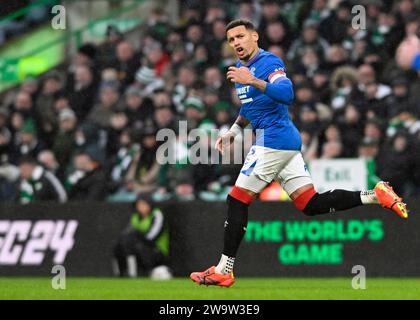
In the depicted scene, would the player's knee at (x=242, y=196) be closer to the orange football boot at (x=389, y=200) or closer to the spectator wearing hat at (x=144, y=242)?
the orange football boot at (x=389, y=200)

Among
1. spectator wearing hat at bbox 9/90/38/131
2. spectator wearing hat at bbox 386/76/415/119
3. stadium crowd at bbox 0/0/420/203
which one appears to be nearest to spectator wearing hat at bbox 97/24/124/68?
stadium crowd at bbox 0/0/420/203

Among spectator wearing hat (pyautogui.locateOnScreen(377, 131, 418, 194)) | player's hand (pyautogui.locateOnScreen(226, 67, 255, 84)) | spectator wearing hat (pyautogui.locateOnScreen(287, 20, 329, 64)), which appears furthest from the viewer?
spectator wearing hat (pyautogui.locateOnScreen(287, 20, 329, 64))

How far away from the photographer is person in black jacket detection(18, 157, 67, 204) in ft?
55.1

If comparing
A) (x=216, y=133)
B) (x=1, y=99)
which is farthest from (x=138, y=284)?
(x=1, y=99)

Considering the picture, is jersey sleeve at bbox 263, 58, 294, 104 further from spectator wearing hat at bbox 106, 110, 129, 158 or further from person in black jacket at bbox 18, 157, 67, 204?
spectator wearing hat at bbox 106, 110, 129, 158

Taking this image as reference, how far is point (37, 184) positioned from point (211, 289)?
5.66 metres

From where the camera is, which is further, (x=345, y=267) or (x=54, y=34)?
(x=54, y=34)

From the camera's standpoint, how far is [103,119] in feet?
59.7

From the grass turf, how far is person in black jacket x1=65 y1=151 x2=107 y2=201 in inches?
88.9

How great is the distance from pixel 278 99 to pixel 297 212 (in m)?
5.37

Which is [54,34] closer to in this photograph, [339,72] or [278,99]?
[339,72]

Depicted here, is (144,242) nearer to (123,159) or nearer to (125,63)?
(123,159)

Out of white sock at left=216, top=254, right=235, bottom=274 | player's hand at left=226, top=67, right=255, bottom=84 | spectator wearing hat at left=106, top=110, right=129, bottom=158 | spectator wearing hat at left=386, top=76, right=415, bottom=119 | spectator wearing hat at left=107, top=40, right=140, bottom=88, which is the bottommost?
white sock at left=216, top=254, right=235, bottom=274

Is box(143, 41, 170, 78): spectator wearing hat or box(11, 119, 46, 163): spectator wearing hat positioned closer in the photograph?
box(11, 119, 46, 163): spectator wearing hat
